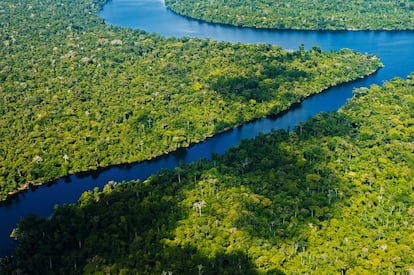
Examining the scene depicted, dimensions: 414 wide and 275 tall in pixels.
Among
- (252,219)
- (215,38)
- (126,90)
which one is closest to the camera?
(252,219)

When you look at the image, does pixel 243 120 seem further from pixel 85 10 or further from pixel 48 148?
pixel 85 10

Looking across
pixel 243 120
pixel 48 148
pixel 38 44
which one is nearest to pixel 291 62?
pixel 243 120

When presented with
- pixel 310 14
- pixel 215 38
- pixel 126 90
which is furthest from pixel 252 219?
pixel 310 14

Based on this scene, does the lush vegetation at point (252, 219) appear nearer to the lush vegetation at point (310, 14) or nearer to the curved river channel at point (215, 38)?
the curved river channel at point (215, 38)

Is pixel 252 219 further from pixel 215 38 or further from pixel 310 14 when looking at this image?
pixel 310 14

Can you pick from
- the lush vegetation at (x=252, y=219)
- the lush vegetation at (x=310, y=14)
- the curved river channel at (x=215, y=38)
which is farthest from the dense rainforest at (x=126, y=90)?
Result: the lush vegetation at (x=310, y=14)

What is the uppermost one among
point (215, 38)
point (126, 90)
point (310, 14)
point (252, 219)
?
point (310, 14)

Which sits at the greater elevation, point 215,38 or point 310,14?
point 310,14
